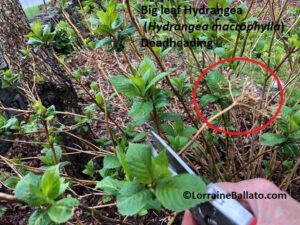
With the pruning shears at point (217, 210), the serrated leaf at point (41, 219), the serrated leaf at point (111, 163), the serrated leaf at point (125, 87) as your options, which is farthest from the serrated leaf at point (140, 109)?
the serrated leaf at point (41, 219)

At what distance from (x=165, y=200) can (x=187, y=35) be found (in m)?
1.30

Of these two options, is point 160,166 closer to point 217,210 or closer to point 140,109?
point 217,210

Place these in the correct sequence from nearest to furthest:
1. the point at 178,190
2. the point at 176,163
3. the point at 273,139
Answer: the point at 178,190
the point at 176,163
the point at 273,139

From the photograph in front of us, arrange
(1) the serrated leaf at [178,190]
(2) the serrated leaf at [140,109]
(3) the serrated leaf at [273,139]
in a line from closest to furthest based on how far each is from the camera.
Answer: (1) the serrated leaf at [178,190]
(2) the serrated leaf at [140,109]
(3) the serrated leaf at [273,139]

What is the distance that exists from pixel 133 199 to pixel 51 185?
223 millimetres

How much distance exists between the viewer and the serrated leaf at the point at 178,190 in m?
0.93

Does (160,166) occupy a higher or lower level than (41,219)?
higher

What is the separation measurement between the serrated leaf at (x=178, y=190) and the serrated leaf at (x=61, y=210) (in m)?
0.23

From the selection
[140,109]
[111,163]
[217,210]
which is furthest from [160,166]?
[111,163]

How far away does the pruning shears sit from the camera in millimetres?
939

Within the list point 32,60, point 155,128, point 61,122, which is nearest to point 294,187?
point 155,128

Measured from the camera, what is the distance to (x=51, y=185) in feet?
3.29

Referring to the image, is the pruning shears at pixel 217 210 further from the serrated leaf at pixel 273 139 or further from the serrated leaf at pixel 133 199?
the serrated leaf at pixel 273 139

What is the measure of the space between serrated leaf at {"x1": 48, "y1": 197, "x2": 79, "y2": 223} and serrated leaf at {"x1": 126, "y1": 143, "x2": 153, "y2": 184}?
7.0 inches
